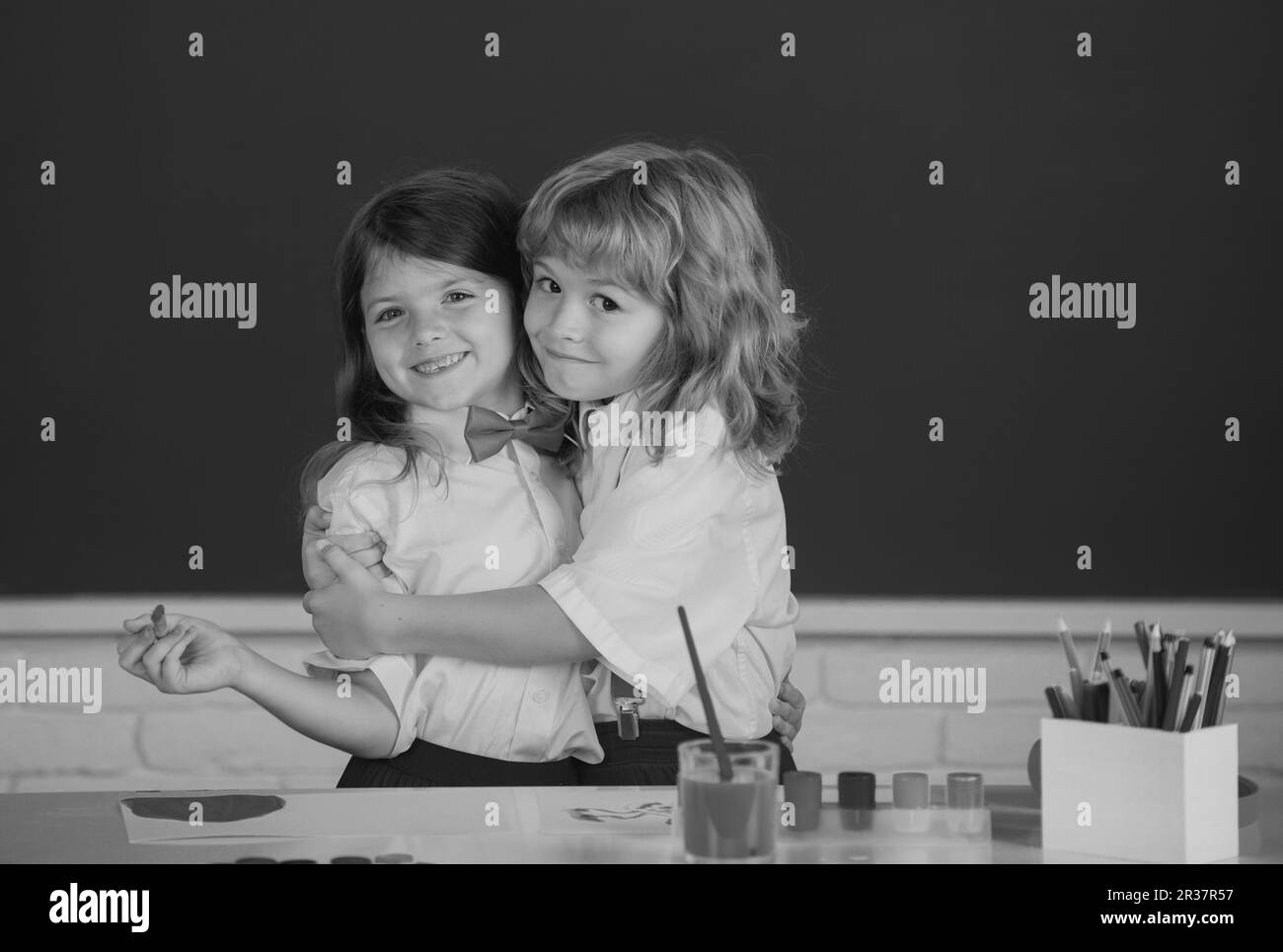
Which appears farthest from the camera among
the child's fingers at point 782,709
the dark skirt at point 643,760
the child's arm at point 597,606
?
the child's fingers at point 782,709

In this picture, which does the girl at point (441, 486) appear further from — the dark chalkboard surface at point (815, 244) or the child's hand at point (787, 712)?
the dark chalkboard surface at point (815, 244)

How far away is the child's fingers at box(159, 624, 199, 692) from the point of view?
1.30 m

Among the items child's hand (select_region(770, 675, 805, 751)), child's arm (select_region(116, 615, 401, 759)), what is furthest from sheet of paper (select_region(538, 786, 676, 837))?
child's hand (select_region(770, 675, 805, 751))

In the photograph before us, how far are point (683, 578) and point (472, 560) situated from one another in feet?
0.75

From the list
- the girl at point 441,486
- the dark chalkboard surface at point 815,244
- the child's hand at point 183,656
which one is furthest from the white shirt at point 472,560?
the dark chalkboard surface at point 815,244

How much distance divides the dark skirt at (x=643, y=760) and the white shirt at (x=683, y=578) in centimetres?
1

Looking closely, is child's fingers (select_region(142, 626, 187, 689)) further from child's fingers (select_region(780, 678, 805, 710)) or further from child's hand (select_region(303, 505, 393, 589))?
child's fingers (select_region(780, 678, 805, 710))

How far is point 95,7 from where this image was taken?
7.81ft

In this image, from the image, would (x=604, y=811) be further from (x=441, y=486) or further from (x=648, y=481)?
(x=441, y=486)

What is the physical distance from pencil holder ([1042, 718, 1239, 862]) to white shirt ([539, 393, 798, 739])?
1.40 feet

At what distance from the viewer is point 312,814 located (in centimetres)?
118

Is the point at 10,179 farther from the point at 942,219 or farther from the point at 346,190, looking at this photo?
the point at 942,219

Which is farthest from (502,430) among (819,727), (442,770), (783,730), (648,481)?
(819,727)

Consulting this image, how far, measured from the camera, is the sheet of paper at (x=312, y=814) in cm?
112
